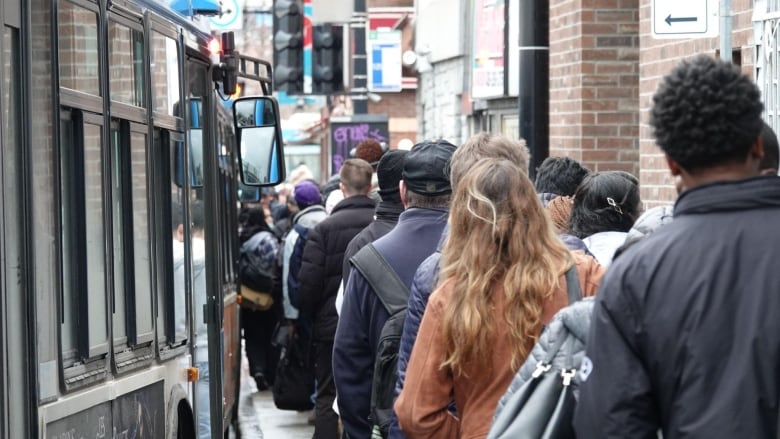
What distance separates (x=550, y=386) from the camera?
356 cm

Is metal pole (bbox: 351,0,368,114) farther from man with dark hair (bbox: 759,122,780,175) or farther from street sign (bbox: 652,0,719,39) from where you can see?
man with dark hair (bbox: 759,122,780,175)

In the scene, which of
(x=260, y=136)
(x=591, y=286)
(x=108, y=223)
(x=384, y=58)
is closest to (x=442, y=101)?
(x=384, y=58)

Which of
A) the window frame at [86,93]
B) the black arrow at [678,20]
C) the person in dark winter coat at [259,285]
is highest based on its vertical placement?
the black arrow at [678,20]

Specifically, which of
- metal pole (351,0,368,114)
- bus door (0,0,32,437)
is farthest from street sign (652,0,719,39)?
metal pole (351,0,368,114)

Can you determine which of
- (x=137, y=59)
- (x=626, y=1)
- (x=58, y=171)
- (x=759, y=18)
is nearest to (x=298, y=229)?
(x=626, y=1)

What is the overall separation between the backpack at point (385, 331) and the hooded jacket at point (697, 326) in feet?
5.55

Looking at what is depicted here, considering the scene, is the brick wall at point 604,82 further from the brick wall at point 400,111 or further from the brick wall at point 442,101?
the brick wall at point 400,111

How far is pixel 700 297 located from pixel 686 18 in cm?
407

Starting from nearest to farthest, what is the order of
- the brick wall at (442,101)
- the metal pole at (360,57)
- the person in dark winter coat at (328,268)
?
the person in dark winter coat at (328,268)
the brick wall at (442,101)
the metal pole at (360,57)

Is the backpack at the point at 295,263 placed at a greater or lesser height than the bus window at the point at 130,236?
lesser

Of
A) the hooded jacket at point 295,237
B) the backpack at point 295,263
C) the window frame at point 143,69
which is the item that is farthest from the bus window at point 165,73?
the hooded jacket at point 295,237

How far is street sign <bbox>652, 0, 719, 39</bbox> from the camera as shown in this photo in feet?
23.1

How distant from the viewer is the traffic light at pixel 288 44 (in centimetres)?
1822

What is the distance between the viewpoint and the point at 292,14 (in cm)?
1823
